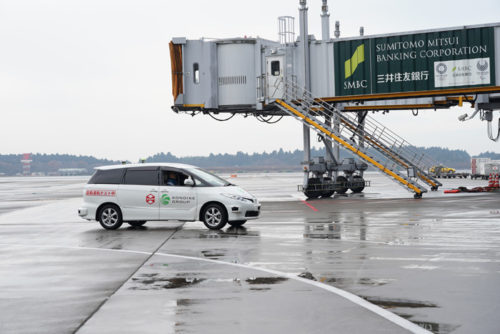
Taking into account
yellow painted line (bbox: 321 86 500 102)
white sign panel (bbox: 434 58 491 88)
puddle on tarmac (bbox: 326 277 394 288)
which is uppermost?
white sign panel (bbox: 434 58 491 88)

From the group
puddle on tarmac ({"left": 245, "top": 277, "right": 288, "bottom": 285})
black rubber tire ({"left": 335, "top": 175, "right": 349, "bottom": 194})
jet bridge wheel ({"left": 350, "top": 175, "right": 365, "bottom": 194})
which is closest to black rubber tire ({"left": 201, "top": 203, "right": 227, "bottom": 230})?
puddle on tarmac ({"left": 245, "top": 277, "right": 288, "bottom": 285})

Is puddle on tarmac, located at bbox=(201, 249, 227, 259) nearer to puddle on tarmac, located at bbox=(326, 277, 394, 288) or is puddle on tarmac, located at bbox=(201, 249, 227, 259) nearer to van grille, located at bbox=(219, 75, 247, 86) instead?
puddle on tarmac, located at bbox=(326, 277, 394, 288)

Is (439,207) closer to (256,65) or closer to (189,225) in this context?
(189,225)

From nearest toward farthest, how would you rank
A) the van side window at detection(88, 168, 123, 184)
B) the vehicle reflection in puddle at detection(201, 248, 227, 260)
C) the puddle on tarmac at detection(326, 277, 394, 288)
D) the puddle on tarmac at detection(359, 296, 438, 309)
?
the puddle on tarmac at detection(359, 296, 438, 309) → the puddle on tarmac at detection(326, 277, 394, 288) → the vehicle reflection in puddle at detection(201, 248, 227, 260) → the van side window at detection(88, 168, 123, 184)

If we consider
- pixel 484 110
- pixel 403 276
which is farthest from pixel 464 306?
pixel 484 110

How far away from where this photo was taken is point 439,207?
75.9 feet

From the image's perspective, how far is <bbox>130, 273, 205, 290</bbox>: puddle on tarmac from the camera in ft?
28.9

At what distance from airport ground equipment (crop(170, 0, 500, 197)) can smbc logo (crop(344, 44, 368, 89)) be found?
0.16 ft

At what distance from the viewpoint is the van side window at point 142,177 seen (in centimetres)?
1798

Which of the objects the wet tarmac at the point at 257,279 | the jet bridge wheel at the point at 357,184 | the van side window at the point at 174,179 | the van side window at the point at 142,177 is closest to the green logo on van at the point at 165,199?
the van side window at the point at 174,179

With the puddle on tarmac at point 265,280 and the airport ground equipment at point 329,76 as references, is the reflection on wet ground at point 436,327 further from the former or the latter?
the airport ground equipment at point 329,76

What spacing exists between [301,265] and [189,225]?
9099 mm

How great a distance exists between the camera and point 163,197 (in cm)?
1767

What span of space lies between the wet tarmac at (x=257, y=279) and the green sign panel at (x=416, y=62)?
14349mm
